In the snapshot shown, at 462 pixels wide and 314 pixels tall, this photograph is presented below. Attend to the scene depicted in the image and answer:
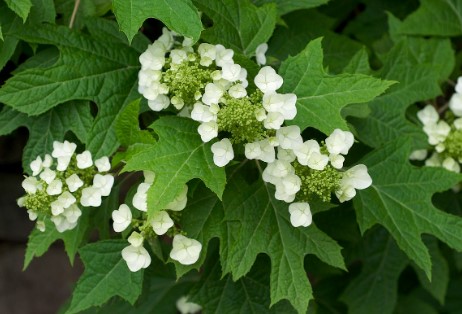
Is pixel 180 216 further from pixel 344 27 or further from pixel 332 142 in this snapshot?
pixel 344 27

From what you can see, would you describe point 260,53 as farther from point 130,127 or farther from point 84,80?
point 84,80

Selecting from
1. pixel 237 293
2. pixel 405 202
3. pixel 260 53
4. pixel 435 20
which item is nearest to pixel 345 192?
pixel 405 202

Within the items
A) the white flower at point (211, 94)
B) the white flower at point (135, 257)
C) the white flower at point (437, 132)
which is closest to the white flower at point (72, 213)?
the white flower at point (135, 257)

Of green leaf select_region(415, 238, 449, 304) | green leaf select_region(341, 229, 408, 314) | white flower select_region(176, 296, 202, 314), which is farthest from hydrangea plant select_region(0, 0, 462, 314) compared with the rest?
white flower select_region(176, 296, 202, 314)

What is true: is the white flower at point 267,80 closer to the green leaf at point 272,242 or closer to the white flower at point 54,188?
the green leaf at point 272,242

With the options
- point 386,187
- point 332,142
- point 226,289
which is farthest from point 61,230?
point 386,187

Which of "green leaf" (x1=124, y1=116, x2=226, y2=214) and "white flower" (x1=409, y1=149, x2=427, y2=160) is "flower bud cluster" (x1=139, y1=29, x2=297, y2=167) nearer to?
"green leaf" (x1=124, y1=116, x2=226, y2=214)

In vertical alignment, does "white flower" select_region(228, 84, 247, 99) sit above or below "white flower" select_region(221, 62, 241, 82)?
below
